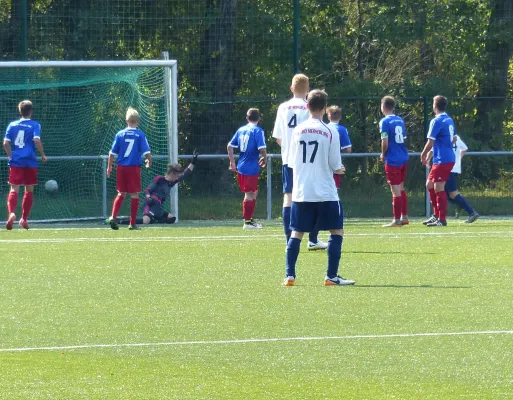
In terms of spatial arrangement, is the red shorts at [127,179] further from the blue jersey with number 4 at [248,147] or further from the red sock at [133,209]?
the blue jersey with number 4 at [248,147]

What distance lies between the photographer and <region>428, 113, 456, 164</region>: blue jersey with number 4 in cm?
1939

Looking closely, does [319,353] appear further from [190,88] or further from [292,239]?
[190,88]

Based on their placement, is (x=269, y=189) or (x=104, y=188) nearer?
(x=104, y=188)

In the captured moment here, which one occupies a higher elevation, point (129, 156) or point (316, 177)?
point (316, 177)

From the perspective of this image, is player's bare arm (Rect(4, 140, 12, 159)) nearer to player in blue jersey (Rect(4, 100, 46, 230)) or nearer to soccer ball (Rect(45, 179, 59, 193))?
player in blue jersey (Rect(4, 100, 46, 230))

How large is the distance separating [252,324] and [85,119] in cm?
1502

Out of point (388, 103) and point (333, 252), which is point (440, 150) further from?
point (333, 252)

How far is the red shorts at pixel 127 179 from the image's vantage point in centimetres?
1959

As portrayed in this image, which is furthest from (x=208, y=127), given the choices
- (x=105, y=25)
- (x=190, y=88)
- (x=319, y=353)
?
(x=319, y=353)

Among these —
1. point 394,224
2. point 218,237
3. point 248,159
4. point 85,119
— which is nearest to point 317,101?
point 218,237

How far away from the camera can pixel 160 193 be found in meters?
21.4

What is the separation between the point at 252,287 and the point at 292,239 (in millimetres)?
558

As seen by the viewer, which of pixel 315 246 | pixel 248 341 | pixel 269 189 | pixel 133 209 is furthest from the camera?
pixel 269 189

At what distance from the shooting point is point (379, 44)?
2852 centimetres
